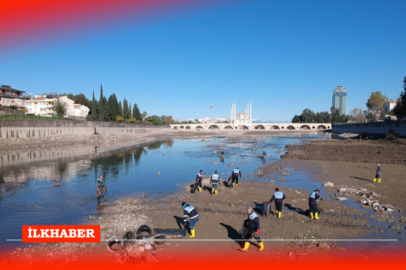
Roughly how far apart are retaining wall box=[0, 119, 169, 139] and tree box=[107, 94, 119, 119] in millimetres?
18411

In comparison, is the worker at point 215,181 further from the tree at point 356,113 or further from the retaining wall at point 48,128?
the tree at point 356,113

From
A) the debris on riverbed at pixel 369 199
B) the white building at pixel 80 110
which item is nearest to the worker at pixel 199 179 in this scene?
the debris on riverbed at pixel 369 199

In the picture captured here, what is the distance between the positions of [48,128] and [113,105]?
49.8m

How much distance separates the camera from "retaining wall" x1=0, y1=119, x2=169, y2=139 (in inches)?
1639

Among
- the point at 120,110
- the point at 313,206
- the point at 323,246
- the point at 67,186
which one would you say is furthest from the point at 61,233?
the point at 120,110

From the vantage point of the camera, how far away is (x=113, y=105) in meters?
98.8

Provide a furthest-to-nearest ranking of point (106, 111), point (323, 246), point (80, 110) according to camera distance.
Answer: point (80, 110)
point (106, 111)
point (323, 246)

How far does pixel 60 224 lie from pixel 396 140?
63.6 metres

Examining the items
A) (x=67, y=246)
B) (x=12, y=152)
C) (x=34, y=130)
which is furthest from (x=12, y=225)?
(x=34, y=130)

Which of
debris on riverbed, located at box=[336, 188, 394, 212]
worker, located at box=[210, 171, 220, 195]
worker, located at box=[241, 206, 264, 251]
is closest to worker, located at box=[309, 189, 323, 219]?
debris on riverbed, located at box=[336, 188, 394, 212]

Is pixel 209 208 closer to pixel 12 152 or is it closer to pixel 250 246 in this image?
pixel 250 246

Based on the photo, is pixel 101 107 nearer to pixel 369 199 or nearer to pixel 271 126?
pixel 369 199

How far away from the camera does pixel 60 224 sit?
11.6 meters

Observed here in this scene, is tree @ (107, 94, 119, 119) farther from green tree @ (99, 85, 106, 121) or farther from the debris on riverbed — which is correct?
the debris on riverbed
